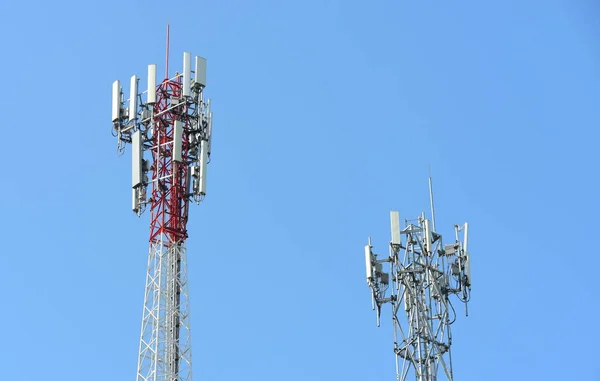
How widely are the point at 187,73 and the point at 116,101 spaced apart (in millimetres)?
4972

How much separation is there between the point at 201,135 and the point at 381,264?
18.2m

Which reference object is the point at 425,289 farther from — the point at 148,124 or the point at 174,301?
the point at 148,124

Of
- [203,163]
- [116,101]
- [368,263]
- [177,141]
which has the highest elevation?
[116,101]

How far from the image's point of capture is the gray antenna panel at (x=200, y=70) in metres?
98.5

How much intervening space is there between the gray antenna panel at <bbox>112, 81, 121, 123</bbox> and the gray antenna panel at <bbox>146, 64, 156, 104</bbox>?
2.25 m

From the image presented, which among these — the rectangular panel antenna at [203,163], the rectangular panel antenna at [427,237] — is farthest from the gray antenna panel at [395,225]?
the rectangular panel antenna at [203,163]

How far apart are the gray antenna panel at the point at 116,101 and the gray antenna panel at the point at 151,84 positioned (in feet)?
7.38

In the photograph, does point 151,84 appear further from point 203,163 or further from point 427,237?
point 427,237

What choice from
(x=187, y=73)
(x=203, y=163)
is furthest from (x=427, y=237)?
(x=187, y=73)

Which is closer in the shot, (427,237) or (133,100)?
(427,237)

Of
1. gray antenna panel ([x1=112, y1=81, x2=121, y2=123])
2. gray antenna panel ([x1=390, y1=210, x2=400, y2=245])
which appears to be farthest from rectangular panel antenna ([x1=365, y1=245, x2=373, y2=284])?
gray antenna panel ([x1=112, y1=81, x2=121, y2=123])

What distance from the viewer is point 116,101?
99.8 meters

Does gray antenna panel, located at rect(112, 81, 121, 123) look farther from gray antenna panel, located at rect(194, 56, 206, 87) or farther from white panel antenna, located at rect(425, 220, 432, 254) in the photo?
white panel antenna, located at rect(425, 220, 432, 254)

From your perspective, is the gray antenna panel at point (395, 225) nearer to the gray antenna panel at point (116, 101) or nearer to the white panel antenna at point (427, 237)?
the white panel antenna at point (427, 237)
